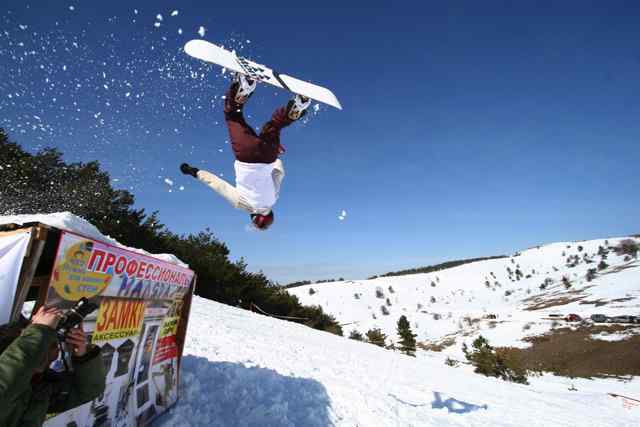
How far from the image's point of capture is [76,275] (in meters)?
2.58

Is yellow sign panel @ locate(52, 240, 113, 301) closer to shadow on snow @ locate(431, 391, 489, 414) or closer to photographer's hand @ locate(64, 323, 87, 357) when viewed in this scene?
photographer's hand @ locate(64, 323, 87, 357)

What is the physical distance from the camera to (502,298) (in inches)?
3189

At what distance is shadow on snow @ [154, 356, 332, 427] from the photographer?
4504mm

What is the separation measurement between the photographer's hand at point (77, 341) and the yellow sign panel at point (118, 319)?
44 cm

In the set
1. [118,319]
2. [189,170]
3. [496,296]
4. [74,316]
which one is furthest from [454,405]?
[496,296]

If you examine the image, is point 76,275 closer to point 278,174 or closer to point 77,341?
point 77,341

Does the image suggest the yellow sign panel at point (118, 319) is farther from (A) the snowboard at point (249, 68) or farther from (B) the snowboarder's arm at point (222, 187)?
(A) the snowboard at point (249, 68)

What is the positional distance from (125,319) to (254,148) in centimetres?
292

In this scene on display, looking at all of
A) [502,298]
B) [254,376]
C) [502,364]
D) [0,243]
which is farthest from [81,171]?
[502,298]

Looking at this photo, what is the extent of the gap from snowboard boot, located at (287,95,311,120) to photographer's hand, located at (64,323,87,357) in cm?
395

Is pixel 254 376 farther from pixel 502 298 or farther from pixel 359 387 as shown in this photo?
pixel 502 298

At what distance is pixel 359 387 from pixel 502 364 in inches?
744

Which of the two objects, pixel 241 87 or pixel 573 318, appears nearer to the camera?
pixel 241 87

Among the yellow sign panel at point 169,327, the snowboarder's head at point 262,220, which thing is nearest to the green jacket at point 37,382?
the yellow sign panel at point 169,327
